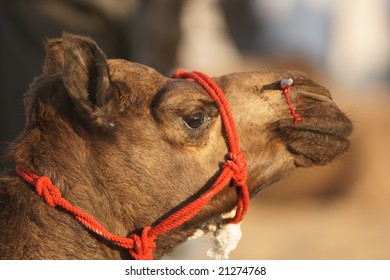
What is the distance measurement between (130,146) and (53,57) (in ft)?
2.57

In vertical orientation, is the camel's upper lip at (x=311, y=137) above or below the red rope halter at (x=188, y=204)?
above

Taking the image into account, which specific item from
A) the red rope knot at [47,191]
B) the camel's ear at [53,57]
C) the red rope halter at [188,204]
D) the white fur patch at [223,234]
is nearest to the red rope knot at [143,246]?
the red rope halter at [188,204]

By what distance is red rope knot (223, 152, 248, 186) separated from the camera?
3461 millimetres

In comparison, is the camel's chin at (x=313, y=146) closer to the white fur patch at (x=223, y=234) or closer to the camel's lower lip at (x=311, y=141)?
the camel's lower lip at (x=311, y=141)

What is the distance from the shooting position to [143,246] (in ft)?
10.9

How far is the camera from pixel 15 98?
844 centimetres

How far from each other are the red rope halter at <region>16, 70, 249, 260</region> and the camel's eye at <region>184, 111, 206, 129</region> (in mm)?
109

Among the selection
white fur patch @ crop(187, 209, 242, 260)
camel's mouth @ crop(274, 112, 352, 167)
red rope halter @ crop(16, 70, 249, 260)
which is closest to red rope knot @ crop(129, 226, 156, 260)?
red rope halter @ crop(16, 70, 249, 260)

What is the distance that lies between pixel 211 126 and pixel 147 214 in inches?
19.2

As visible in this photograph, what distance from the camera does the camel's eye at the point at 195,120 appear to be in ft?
11.1

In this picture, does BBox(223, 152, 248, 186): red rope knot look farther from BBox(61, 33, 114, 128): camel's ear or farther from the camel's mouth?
BBox(61, 33, 114, 128): camel's ear

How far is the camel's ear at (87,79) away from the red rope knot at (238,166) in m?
0.57

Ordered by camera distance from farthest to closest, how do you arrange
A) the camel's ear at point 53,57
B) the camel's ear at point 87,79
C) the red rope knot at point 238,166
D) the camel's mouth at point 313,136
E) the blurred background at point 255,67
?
1. the blurred background at point 255,67
2. the camel's ear at point 53,57
3. the camel's mouth at point 313,136
4. the red rope knot at point 238,166
5. the camel's ear at point 87,79

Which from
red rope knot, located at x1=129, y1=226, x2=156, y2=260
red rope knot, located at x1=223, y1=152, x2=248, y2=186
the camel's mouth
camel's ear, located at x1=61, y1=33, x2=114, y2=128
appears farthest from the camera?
the camel's mouth
